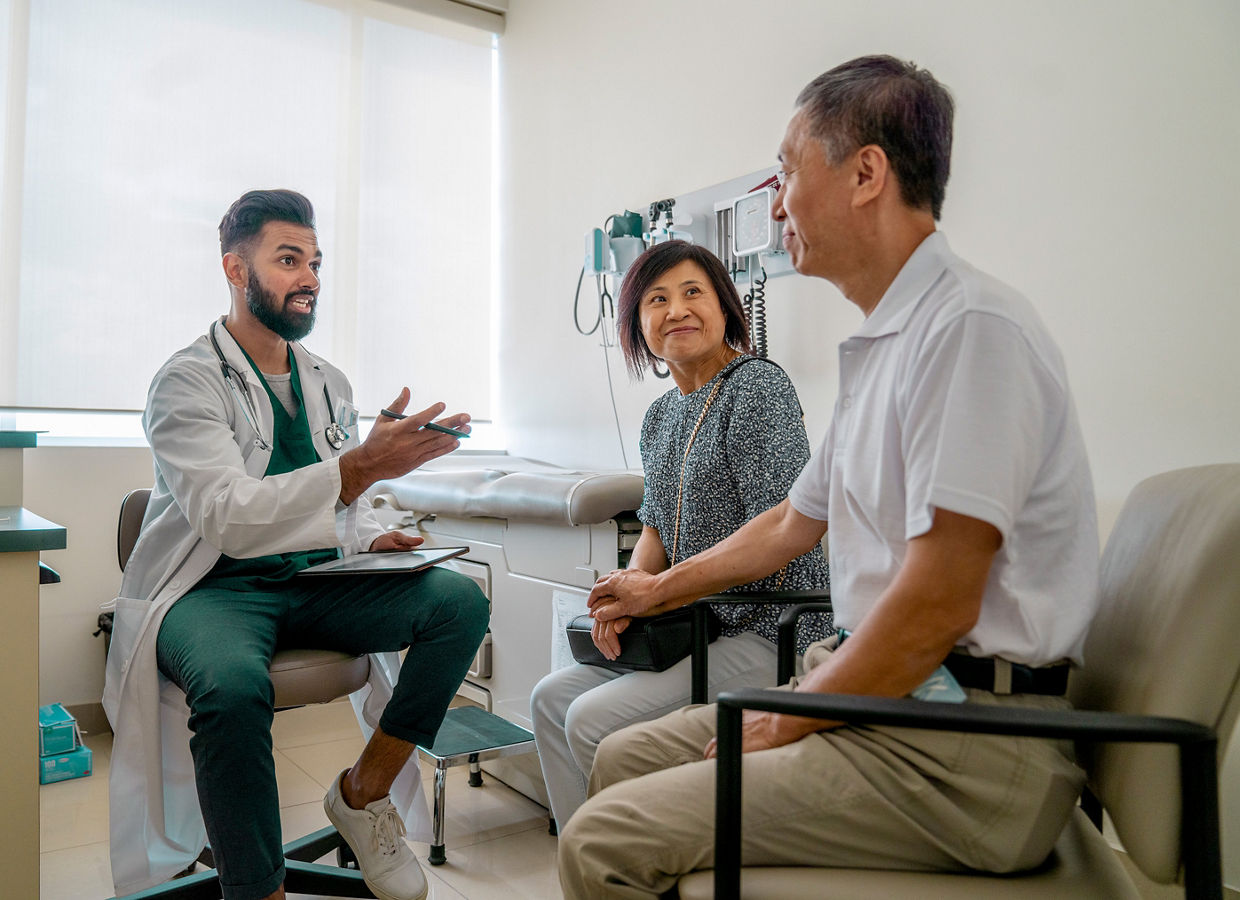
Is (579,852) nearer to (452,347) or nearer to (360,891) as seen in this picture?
(360,891)

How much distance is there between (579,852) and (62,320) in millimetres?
2864

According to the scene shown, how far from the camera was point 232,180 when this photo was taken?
3.29 meters

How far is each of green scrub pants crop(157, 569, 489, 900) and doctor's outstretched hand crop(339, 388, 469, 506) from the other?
21 cm

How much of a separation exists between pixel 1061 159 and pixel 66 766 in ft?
9.80

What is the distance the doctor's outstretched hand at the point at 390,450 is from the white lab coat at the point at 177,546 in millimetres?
30

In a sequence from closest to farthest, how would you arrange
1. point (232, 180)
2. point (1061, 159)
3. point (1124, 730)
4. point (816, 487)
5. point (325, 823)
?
point (1124, 730) < point (816, 487) < point (1061, 159) < point (325, 823) < point (232, 180)

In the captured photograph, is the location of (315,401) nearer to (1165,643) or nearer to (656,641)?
(656,641)

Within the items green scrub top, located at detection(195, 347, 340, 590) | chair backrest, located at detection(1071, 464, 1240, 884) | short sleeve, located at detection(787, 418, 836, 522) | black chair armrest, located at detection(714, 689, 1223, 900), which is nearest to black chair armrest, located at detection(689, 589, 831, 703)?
short sleeve, located at detection(787, 418, 836, 522)

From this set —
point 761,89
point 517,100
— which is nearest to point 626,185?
point 761,89

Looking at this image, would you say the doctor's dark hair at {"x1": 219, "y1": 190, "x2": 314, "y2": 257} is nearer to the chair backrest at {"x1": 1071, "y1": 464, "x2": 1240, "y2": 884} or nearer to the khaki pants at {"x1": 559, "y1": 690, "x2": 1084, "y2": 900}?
the khaki pants at {"x1": 559, "y1": 690, "x2": 1084, "y2": 900}

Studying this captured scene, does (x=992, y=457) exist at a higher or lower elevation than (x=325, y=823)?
higher

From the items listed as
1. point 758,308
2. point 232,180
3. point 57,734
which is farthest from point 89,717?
point 758,308

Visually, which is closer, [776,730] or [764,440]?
[776,730]

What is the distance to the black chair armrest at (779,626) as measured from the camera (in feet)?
4.06
